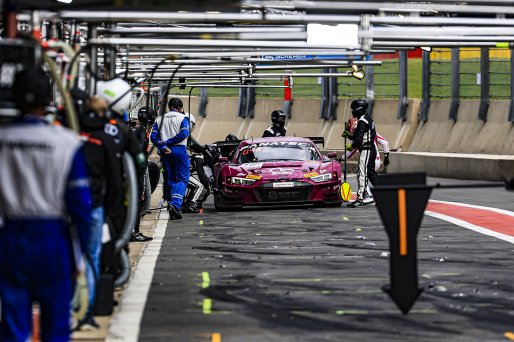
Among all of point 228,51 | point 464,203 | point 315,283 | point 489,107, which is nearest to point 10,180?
point 315,283

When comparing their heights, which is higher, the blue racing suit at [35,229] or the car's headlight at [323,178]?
the blue racing suit at [35,229]

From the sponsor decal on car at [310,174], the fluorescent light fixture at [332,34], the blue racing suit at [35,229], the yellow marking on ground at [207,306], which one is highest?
the fluorescent light fixture at [332,34]

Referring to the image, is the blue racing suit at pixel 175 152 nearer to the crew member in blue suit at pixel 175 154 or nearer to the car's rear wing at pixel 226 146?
the crew member in blue suit at pixel 175 154

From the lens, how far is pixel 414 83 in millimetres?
43844

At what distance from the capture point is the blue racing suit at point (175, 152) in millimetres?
23156

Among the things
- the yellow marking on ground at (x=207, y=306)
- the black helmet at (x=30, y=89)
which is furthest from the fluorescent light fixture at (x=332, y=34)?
the black helmet at (x=30, y=89)

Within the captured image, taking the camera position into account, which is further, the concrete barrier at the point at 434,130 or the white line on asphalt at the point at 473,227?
the concrete barrier at the point at 434,130

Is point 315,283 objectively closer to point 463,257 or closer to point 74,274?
point 463,257

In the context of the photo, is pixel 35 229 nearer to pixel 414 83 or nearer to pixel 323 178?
pixel 323 178

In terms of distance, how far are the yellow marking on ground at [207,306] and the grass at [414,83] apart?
25181 millimetres

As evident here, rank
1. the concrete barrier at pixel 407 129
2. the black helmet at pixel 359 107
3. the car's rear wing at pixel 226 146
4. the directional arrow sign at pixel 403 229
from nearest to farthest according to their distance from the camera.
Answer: the directional arrow sign at pixel 403 229 < the black helmet at pixel 359 107 < the car's rear wing at pixel 226 146 < the concrete barrier at pixel 407 129

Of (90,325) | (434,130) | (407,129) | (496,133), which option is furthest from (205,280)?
(407,129)

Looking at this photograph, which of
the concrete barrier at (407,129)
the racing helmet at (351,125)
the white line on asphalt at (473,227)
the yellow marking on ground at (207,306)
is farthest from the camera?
the concrete barrier at (407,129)

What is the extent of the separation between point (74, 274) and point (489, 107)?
99.4 feet
